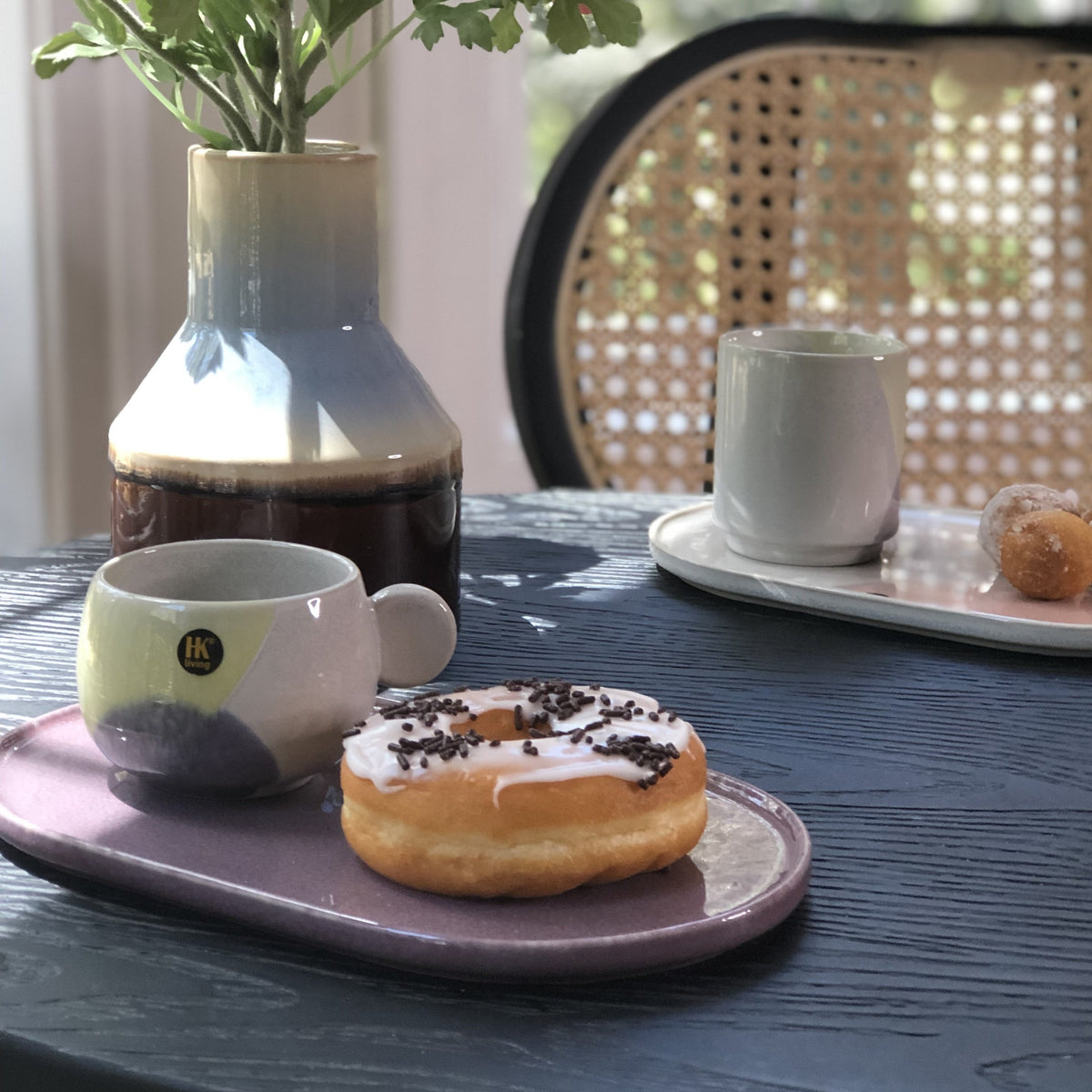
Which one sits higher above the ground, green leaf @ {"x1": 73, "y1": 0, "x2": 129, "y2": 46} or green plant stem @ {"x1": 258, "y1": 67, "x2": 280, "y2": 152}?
green leaf @ {"x1": 73, "y1": 0, "x2": 129, "y2": 46}

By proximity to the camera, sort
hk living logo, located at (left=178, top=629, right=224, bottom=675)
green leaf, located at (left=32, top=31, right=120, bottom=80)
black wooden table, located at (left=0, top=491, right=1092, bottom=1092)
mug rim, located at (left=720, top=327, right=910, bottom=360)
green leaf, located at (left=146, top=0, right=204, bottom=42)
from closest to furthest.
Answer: black wooden table, located at (left=0, top=491, right=1092, bottom=1092), hk living logo, located at (left=178, top=629, right=224, bottom=675), green leaf, located at (left=146, top=0, right=204, bottom=42), green leaf, located at (left=32, top=31, right=120, bottom=80), mug rim, located at (left=720, top=327, right=910, bottom=360)

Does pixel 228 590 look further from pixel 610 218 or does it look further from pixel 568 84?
pixel 568 84

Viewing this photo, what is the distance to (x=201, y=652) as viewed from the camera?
19.2 inches

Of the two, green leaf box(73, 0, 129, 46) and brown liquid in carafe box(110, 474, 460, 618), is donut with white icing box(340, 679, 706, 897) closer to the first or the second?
brown liquid in carafe box(110, 474, 460, 618)

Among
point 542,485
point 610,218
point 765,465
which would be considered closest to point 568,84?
point 610,218

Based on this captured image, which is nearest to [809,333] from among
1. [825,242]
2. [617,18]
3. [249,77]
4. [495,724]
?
[617,18]

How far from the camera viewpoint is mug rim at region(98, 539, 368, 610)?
1.62 ft

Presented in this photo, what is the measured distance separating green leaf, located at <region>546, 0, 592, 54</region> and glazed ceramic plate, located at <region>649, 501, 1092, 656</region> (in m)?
0.31

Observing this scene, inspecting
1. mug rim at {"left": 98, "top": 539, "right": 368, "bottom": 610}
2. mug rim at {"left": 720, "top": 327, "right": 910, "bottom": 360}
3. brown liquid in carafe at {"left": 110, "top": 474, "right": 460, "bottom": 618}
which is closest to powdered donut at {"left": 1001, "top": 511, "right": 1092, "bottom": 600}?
mug rim at {"left": 720, "top": 327, "right": 910, "bottom": 360}

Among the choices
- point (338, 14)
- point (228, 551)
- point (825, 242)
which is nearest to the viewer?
point (228, 551)

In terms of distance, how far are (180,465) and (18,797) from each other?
0.64 ft

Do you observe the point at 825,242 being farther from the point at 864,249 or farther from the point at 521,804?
the point at 521,804

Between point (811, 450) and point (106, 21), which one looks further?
point (811, 450)

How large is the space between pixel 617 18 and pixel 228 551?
0.32 meters
